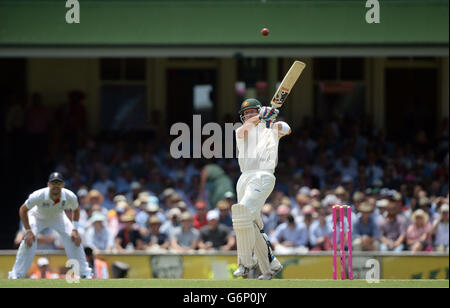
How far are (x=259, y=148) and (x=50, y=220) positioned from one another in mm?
2870

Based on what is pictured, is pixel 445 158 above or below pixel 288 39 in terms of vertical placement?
below

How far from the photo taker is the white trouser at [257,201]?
9922mm

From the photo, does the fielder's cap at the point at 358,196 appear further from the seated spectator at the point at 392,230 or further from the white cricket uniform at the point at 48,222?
the white cricket uniform at the point at 48,222

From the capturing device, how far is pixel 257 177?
32.8ft

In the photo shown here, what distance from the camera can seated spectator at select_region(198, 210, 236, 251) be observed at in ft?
46.4

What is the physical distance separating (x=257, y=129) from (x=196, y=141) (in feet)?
19.4

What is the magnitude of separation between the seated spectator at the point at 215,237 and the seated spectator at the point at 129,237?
88 cm

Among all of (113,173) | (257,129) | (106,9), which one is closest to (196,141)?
(113,173)

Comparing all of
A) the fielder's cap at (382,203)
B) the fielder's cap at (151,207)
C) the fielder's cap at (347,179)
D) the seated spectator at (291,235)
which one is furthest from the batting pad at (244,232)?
the fielder's cap at (347,179)

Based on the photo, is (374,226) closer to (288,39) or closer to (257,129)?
(288,39)

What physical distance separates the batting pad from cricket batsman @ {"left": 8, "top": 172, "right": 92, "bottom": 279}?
7.48 feet

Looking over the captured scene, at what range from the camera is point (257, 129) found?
1014cm

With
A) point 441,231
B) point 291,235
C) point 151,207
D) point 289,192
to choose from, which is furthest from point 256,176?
point 289,192

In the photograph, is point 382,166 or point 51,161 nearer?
point 382,166
